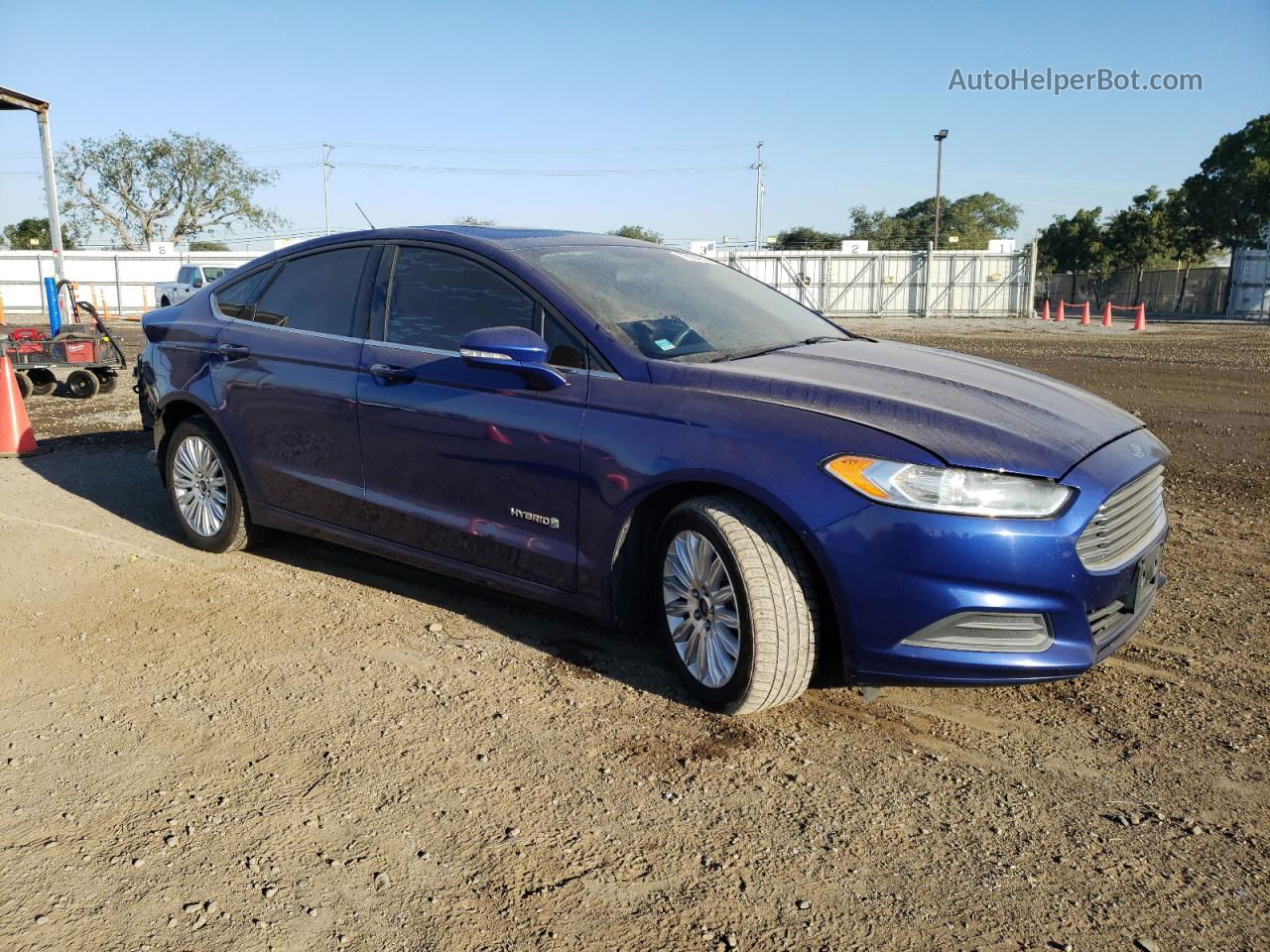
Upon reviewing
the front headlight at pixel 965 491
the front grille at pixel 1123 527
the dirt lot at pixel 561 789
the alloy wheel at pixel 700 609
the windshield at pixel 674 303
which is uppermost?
the windshield at pixel 674 303

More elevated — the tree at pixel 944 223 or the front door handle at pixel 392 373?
the tree at pixel 944 223

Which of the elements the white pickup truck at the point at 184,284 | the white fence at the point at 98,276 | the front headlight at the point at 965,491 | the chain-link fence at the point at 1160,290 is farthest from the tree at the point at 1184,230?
the front headlight at the point at 965,491

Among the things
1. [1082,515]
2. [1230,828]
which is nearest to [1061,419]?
[1082,515]

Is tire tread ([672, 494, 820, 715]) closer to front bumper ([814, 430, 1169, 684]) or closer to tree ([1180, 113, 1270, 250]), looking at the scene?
front bumper ([814, 430, 1169, 684])

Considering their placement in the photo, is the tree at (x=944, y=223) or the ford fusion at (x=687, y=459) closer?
the ford fusion at (x=687, y=459)

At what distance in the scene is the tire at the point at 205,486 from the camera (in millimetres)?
5078

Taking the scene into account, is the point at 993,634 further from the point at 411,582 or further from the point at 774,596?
the point at 411,582

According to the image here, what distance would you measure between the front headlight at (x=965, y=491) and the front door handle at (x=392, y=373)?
206 cm

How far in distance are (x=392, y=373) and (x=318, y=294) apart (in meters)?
0.83

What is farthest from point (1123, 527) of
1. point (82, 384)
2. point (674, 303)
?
point (82, 384)

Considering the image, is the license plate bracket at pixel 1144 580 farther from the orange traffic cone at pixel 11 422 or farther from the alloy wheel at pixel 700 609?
the orange traffic cone at pixel 11 422

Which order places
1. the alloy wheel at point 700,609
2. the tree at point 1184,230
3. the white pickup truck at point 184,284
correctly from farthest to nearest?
the tree at point 1184,230, the white pickup truck at point 184,284, the alloy wheel at point 700,609

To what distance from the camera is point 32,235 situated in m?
68.8

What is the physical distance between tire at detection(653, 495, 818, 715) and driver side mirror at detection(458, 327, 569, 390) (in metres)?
0.73
